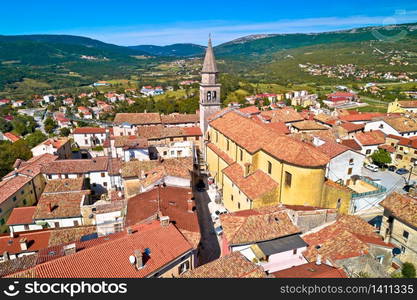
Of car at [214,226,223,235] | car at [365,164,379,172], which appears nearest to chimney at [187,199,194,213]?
car at [214,226,223,235]

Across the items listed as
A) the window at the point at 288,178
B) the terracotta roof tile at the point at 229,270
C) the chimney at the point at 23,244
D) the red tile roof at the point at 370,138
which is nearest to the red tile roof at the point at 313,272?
the terracotta roof tile at the point at 229,270

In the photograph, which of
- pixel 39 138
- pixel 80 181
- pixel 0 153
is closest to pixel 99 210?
pixel 80 181

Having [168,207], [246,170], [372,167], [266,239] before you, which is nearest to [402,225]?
[266,239]

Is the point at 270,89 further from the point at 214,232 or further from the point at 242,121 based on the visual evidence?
the point at 214,232

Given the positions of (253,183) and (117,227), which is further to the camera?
(253,183)

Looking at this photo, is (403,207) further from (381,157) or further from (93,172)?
(93,172)

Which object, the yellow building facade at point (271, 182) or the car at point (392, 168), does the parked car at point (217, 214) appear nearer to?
the yellow building facade at point (271, 182)
